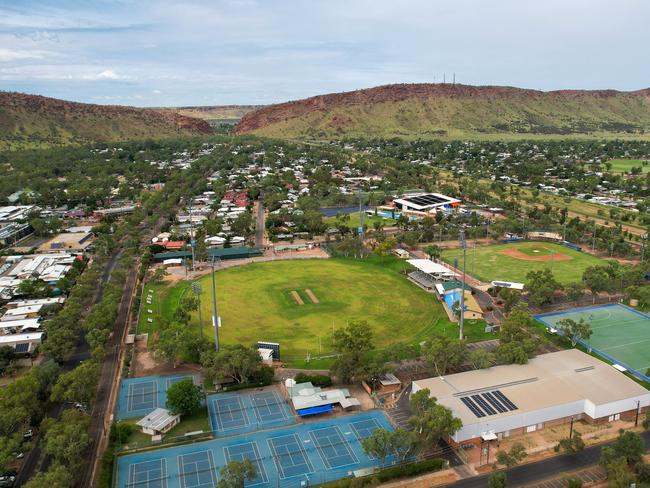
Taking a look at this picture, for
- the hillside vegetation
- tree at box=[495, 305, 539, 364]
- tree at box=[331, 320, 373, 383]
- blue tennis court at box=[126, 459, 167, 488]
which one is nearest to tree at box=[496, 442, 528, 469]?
tree at box=[495, 305, 539, 364]

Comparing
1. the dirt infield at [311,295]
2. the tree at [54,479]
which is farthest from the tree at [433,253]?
the tree at [54,479]

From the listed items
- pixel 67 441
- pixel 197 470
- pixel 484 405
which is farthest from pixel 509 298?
pixel 67 441

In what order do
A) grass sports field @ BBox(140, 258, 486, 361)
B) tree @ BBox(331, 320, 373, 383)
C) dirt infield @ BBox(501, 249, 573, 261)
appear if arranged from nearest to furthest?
tree @ BBox(331, 320, 373, 383)
grass sports field @ BBox(140, 258, 486, 361)
dirt infield @ BBox(501, 249, 573, 261)

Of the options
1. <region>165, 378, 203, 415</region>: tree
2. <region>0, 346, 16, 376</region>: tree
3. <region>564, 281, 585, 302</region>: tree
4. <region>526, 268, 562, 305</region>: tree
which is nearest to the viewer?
<region>165, 378, 203, 415</region>: tree

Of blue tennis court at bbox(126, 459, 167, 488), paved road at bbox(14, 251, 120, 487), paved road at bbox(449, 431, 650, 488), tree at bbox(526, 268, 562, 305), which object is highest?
tree at bbox(526, 268, 562, 305)

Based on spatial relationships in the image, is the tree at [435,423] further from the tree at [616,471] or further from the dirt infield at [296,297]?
the dirt infield at [296,297]

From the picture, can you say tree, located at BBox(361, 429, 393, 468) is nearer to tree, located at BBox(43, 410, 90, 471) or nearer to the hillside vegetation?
tree, located at BBox(43, 410, 90, 471)

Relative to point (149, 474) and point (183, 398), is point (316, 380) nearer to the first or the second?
point (183, 398)
